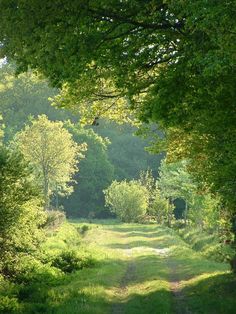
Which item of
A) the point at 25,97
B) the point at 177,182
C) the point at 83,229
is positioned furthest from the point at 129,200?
the point at 25,97

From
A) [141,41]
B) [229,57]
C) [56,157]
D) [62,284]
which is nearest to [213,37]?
[229,57]

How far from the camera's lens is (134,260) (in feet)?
101

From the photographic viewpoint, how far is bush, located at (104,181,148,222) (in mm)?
71469

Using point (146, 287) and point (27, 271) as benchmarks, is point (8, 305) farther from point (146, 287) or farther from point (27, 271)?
point (146, 287)

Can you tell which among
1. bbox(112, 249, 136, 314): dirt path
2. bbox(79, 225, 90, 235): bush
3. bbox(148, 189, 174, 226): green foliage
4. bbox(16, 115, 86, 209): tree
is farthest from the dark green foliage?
bbox(112, 249, 136, 314): dirt path

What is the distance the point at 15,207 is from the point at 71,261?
27.4 ft

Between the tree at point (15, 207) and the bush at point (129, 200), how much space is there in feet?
167

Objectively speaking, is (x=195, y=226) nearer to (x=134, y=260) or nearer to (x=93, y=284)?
(x=134, y=260)

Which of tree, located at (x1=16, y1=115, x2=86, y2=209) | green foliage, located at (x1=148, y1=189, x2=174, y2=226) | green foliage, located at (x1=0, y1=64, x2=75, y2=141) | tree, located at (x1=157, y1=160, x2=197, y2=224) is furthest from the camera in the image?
green foliage, located at (x1=0, y1=64, x2=75, y2=141)

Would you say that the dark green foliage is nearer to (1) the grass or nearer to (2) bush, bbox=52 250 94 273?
(1) the grass

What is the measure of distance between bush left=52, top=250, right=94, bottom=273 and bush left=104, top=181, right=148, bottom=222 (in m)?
43.2

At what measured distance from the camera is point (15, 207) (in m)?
19.3

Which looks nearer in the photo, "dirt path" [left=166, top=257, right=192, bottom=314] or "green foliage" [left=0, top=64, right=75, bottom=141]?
"dirt path" [left=166, top=257, right=192, bottom=314]

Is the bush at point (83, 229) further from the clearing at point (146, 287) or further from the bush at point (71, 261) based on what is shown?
the bush at point (71, 261)
